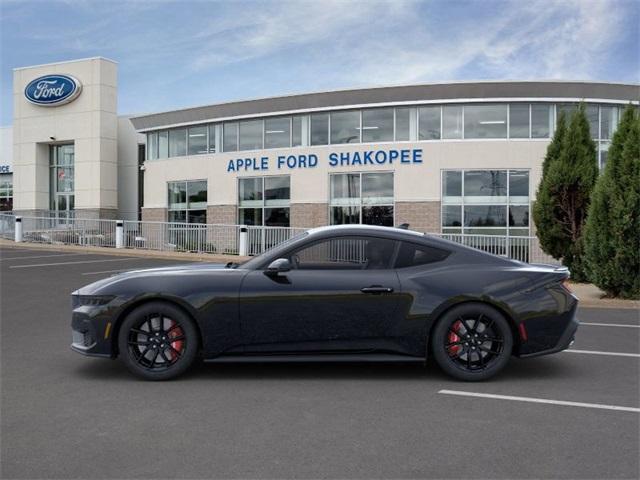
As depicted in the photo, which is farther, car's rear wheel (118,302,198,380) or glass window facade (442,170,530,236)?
glass window facade (442,170,530,236)

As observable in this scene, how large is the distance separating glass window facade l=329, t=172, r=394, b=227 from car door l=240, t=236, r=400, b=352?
19.5 m

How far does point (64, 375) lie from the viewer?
5.96 m

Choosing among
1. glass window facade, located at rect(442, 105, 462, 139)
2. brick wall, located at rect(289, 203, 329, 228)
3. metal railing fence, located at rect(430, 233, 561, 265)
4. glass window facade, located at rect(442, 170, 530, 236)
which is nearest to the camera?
metal railing fence, located at rect(430, 233, 561, 265)

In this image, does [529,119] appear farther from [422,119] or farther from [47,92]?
[47,92]

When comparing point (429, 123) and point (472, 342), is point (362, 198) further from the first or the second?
point (472, 342)

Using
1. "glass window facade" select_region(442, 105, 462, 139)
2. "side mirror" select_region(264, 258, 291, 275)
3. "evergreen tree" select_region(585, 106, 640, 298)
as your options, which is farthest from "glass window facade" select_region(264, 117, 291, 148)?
"side mirror" select_region(264, 258, 291, 275)

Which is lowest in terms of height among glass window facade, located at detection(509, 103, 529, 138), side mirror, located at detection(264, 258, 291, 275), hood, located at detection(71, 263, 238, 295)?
hood, located at detection(71, 263, 238, 295)

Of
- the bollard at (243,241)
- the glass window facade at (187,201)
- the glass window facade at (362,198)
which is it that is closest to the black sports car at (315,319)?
the bollard at (243,241)

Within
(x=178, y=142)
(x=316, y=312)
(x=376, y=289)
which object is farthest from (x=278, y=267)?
(x=178, y=142)

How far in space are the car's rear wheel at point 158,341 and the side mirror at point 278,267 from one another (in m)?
0.81

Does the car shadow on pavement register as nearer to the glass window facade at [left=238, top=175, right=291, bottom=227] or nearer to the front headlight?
the front headlight

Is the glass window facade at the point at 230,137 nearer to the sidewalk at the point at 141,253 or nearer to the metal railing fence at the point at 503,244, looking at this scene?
the sidewalk at the point at 141,253

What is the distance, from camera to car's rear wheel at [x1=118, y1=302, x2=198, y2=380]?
567 centimetres

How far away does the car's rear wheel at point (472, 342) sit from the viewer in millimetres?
5698
